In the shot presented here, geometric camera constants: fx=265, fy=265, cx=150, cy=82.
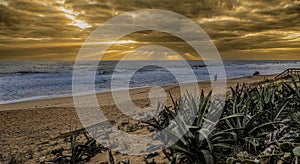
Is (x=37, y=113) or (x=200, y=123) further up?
(x=200, y=123)

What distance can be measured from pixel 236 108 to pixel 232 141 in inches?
24.5

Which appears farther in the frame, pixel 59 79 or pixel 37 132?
pixel 59 79

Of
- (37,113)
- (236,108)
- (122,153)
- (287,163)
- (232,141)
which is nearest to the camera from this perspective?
(287,163)

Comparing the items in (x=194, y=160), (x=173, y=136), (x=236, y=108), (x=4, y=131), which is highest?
(x=236, y=108)

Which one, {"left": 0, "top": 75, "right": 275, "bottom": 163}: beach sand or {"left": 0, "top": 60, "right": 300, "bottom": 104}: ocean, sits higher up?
{"left": 0, "top": 60, "right": 300, "bottom": 104}: ocean

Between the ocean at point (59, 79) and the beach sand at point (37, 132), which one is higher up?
the ocean at point (59, 79)

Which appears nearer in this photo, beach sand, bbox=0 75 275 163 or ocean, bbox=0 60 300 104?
beach sand, bbox=0 75 275 163

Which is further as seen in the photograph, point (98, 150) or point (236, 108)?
point (98, 150)

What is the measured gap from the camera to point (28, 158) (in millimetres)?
5191

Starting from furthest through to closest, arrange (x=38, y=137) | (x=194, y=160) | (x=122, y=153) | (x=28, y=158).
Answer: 1. (x=38, y=137)
2. (x=28, y=158)
3. (x=122, y=153)
4. (x=194, y=160)

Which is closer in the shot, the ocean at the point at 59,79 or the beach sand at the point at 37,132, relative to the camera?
the beach sand at the point at 37,132

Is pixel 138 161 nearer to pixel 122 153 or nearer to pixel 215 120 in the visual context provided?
pixel 122 153

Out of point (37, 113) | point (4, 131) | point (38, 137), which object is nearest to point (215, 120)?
point (38, 137)

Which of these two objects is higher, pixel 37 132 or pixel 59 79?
pixel 59 79
